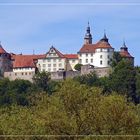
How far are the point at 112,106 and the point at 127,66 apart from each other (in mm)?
50221

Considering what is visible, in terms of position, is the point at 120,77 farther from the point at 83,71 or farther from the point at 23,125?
the point at 23,125

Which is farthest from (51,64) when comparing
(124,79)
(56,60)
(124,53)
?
(124,79)

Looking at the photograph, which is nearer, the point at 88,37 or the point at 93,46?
the point at 93,46

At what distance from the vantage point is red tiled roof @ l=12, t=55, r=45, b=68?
82.1 m

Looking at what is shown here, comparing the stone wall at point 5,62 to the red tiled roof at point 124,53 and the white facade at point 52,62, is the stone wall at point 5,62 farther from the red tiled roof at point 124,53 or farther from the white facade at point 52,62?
the red tiled roof at point 124,53

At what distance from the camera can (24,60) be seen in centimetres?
8350

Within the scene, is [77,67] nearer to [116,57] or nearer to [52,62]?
[116,57]

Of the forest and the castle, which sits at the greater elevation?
the castle

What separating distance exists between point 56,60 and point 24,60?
3880 mm

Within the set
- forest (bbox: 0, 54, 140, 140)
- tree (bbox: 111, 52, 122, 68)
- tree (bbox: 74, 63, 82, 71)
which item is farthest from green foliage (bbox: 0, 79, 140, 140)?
tree (bbox: 74, 63, 82, 71)

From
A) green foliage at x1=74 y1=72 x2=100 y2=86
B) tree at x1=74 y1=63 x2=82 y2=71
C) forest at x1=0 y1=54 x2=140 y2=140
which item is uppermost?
tree at x1=74 y1=63 x2=82 y2=71

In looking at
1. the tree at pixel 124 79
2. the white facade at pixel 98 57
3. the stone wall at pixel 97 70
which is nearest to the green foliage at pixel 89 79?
the tree at pixel 124 79

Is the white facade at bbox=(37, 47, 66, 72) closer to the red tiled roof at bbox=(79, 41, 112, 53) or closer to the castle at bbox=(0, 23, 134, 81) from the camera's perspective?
the castle at bbox=(0, 23, 134, 81)

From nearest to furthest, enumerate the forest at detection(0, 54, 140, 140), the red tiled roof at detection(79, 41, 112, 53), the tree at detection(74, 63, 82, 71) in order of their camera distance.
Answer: the forest at detection(0, 54, 140, 140) → the tree at detection(74, 63, 82, 71) → the red tiled roof at detection(79, 41, 112, 53)
